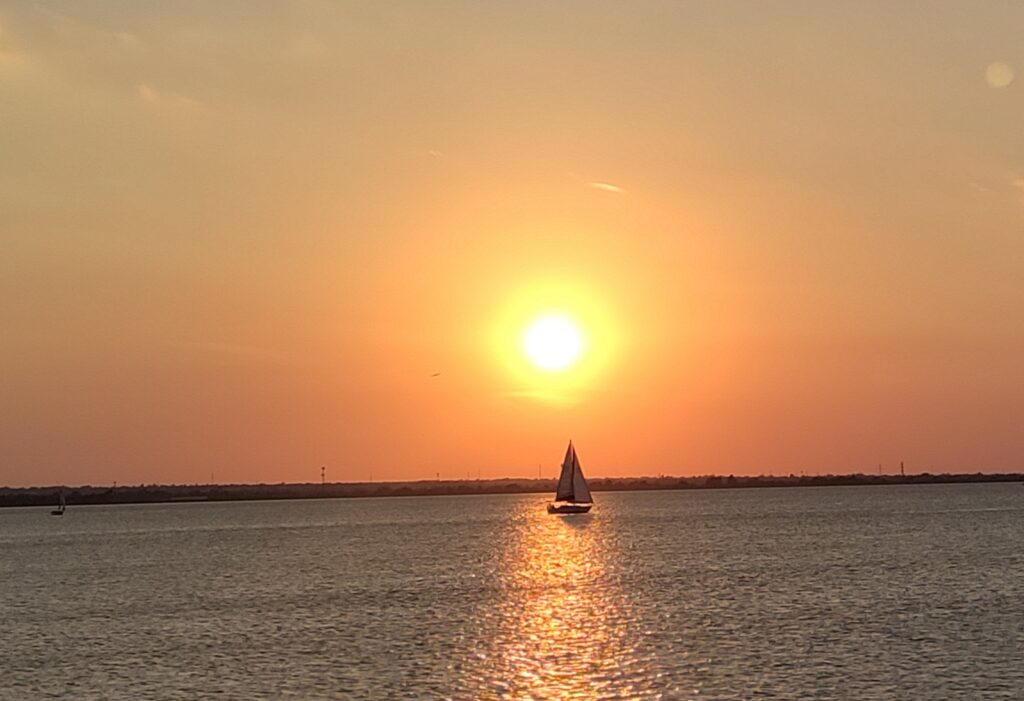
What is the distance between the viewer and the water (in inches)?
2192

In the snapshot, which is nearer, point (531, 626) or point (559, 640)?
point (559, 640)

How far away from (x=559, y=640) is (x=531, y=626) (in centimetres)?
769

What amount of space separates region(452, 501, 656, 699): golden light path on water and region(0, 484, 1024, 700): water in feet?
0.75

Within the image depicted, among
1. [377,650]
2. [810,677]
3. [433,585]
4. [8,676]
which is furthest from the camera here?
[433,585]

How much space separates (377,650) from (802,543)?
332 ft

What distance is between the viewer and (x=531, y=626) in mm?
77375

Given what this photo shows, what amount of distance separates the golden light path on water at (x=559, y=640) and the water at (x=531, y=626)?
0.23 metres

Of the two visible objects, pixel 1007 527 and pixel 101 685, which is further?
pixel 1007 527

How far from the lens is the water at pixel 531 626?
5569 centimetres

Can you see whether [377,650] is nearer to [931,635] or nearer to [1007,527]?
[931,635]

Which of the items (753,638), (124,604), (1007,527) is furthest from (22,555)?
(1007,527)

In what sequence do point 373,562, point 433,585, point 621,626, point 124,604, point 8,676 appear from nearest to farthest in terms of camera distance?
1. point 8,676
2. point 621,626
3. point 124,604
4. point 433,585
5. point 373,562

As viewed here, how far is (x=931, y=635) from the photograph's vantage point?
224 ft

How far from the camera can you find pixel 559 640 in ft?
229
